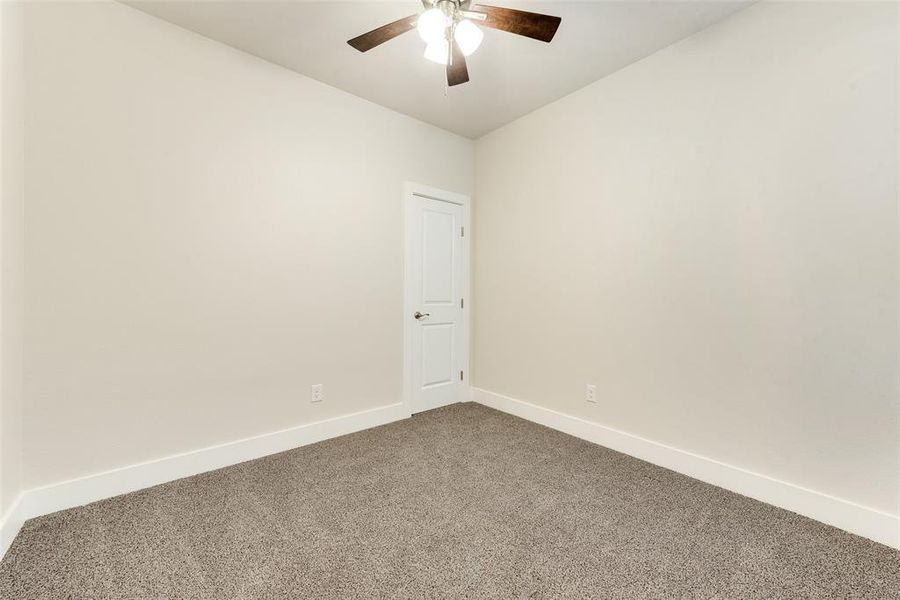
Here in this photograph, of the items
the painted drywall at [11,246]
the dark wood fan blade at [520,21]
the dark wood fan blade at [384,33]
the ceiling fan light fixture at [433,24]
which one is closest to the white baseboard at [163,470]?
the painted drywall at [11,246]

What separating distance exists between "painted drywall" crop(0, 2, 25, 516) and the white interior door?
90.9 inches

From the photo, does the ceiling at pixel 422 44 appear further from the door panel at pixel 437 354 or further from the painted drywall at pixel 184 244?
the door panel at pixel 437 354

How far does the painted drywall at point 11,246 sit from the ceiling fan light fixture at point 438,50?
1858 mm

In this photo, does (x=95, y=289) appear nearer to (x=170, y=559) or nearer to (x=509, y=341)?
(x=170, y=559)

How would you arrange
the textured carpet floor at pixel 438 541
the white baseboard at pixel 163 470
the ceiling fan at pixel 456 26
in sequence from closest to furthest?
the textured carpet floor at pixel 438 541 < the ceiling fan at pixel 456 26 < the white baseboard at pixel 163 470

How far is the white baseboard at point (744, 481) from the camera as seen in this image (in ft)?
5.60

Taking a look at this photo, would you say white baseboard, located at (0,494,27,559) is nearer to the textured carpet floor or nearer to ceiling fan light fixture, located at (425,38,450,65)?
the textured carpet floor

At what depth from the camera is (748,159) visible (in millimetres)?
2080

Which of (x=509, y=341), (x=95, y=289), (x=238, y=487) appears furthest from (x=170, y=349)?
(x=509, y=341)

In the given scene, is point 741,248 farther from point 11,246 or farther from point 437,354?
point 11,246

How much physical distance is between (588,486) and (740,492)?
84 centimetres

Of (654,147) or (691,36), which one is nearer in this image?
(691,36)

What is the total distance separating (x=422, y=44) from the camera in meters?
2.41

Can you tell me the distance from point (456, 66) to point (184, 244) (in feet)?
6.35
